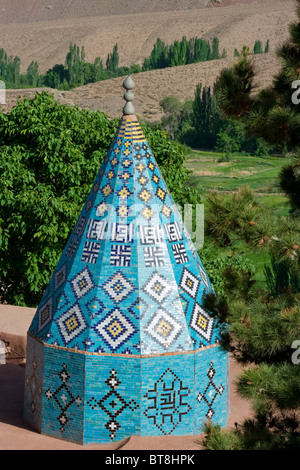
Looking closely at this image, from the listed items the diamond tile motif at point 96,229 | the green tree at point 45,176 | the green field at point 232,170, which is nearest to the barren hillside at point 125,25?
the green field at point 232,170

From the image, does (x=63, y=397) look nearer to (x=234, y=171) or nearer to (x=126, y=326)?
(x=126, y=326)

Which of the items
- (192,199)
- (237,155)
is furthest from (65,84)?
(192,199)

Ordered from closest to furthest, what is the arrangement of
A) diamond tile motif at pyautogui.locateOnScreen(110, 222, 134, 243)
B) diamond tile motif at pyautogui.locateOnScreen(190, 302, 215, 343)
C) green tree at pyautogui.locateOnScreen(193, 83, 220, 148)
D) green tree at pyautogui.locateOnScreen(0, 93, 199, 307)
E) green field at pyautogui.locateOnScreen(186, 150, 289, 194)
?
diamond tile motif at pyautogui.locateOnScreen(110, 222, 134, 243)
diamond tile motif at pyautogui.locateOnScreen(190, 302, 215, 343)
green tree at pyautogui.locateOnScreen(0, 93, 199, 307)
green field at pyautogui.locateOnScreen(186, 150, 289, 194)
green tree at pyautogui.locateOnScreen(193, 83, 220, 148)

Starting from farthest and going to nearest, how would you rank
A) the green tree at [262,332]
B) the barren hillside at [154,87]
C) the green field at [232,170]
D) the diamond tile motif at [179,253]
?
1. the barren hillside at [154,87]
2. the green field at [232,170]
3. the diamond tile motif at [179,253]
4. the green tree at [262,332]

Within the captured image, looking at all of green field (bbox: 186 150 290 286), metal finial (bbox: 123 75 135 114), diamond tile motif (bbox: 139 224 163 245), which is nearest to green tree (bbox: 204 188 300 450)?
diamond tile motif (bbox: 139 224 163 245)

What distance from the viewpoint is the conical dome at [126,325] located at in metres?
12.4

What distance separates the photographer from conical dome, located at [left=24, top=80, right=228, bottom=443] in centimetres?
1235

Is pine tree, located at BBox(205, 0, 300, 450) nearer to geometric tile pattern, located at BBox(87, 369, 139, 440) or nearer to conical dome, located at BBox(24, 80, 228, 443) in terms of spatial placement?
conical dome, located at BBox(24, 80, 228, 443)
